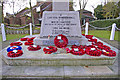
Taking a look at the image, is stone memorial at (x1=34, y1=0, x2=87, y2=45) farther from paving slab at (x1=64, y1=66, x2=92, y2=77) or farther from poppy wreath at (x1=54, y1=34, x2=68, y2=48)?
paving slab at (x1=64, y1=66, x2=92, y2=77)

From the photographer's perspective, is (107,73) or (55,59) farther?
(55,59)

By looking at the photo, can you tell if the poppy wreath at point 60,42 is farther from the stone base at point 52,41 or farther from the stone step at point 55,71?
the stone base at point 52,41

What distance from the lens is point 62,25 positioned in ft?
14.9

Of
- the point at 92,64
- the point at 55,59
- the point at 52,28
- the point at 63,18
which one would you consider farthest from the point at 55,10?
the point at 92,64

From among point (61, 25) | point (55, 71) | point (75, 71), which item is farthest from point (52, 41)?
point (75, 71)

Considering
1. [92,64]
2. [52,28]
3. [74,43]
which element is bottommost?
[92,64]

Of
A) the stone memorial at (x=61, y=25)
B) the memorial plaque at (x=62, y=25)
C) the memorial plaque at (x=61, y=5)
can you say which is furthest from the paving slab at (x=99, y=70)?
the memorial plaque at (x=61, y=5)

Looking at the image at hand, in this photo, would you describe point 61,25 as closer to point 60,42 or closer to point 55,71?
point 60,42

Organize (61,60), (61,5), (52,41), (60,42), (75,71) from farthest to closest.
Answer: (61,5), (52,41), (60,42), (61,60), (75,71)

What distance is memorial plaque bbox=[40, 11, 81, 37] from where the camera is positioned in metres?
4.55

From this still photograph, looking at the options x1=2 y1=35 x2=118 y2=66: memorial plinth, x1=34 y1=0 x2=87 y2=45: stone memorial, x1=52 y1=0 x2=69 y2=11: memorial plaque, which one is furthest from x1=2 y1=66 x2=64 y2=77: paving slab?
x1=52 y1=0 x2=69 y2=11: memorial plaque

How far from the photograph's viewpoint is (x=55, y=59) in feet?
9.87

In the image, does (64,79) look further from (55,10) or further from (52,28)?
(55,10)

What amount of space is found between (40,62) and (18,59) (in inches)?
28.6
